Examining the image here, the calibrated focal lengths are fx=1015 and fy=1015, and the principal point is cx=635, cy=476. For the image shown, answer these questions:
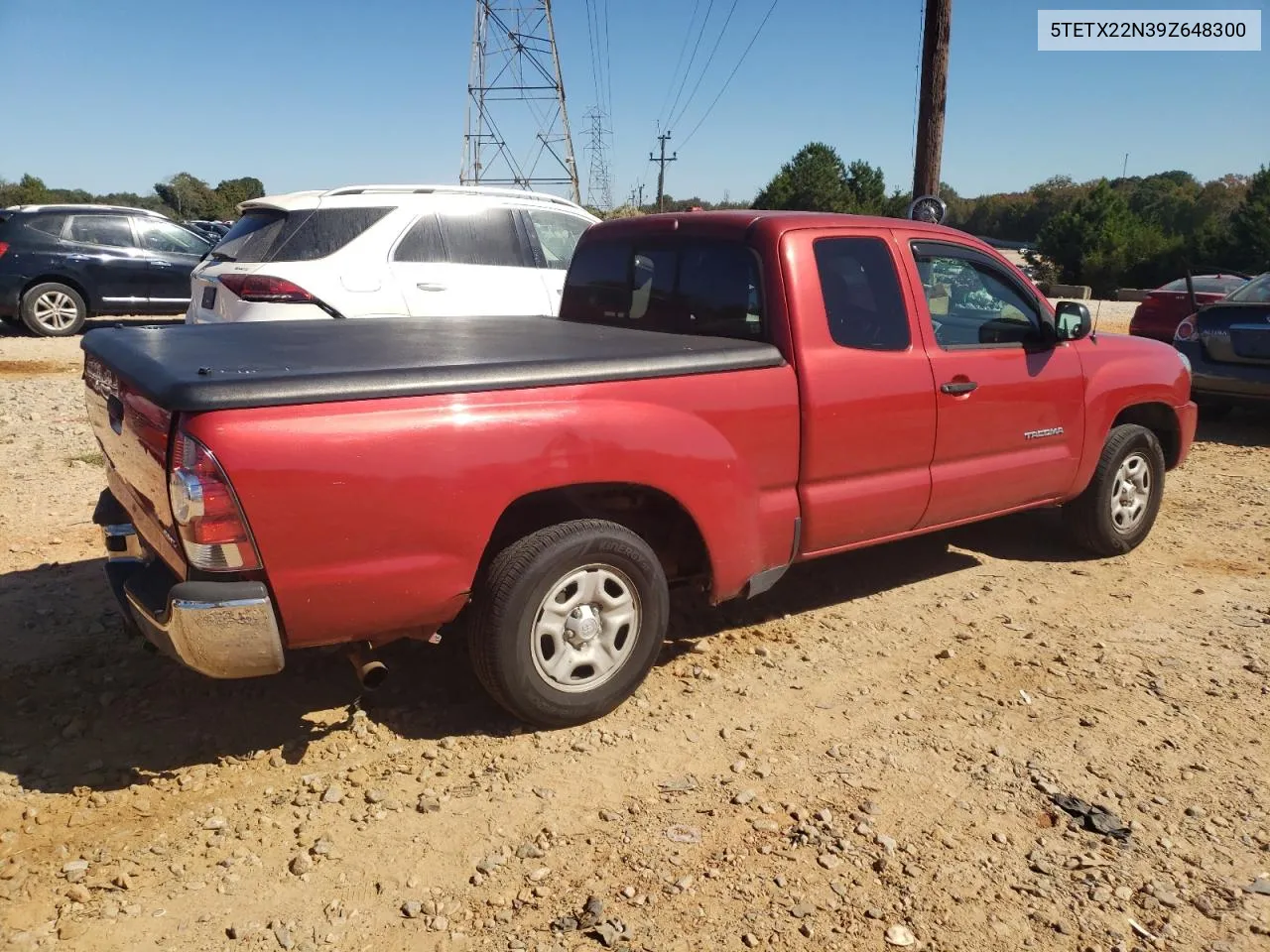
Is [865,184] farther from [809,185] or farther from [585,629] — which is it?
[585,629]

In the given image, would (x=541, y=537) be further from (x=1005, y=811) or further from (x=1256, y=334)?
(x=1256, y=334)

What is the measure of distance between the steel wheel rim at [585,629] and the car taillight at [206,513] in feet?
3.29

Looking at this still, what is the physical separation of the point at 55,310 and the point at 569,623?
1325 cm

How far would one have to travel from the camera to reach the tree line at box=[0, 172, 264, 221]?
6284 cm

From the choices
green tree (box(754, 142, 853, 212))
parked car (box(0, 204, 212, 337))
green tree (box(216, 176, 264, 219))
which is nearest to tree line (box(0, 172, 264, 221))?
green tree (box(216, 176, 264, 219))

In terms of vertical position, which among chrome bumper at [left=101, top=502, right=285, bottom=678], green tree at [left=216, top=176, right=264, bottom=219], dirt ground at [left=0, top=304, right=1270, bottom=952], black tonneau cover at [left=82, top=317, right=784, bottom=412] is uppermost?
green tree at [left=216, top=176, right=264, bottom=219]

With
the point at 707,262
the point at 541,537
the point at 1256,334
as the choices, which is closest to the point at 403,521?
the point at 541,537

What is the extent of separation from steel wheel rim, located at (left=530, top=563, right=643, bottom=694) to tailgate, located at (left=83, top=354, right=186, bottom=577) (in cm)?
118

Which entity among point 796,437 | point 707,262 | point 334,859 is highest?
point 707,262

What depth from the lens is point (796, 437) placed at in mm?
4027

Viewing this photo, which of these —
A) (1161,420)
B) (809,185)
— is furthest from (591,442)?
(809,185)

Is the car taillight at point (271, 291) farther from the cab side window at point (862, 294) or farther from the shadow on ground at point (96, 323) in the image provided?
the shadow on ground at point (96, 323)

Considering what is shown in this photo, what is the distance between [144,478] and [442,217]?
5.35 m

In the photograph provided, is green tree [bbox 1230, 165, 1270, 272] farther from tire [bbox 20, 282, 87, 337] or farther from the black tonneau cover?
the black tonneau cover
